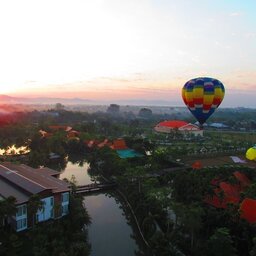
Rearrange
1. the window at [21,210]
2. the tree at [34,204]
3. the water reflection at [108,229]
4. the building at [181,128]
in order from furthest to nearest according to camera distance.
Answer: the building at [181,128] → the window at [21,210] → the water reflection at [108,229] → the tree at [34,204]

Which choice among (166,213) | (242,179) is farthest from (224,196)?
(242,179)

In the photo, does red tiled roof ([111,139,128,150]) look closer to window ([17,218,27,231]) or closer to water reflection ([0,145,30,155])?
water reflection ([0,145,30,155])

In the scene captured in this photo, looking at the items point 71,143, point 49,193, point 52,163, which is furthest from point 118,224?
point 71,143

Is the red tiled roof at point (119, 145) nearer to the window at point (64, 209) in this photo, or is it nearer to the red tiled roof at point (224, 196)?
the red tiled roof at point (224, 196)

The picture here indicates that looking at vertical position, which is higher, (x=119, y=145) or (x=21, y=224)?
(x=119, y=145)

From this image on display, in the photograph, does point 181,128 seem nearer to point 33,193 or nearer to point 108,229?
point 108,229

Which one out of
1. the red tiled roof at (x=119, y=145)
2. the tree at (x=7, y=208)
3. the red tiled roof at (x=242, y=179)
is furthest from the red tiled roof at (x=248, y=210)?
the red tiled roof at (x=119, y=145)
